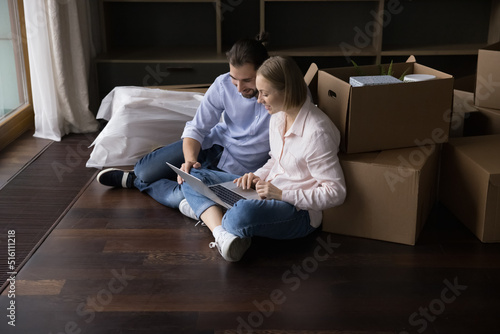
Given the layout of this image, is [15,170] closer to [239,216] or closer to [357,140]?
[239,216]

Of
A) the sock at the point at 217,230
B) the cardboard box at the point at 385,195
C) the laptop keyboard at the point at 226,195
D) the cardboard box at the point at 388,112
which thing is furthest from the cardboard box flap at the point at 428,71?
the sock at the point at 217,230

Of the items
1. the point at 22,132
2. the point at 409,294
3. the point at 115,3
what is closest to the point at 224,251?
the point at 409,294

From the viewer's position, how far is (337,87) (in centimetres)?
218

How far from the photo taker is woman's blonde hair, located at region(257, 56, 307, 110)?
1.96 meters

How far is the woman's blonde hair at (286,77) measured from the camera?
1959 mm

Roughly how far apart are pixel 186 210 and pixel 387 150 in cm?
77

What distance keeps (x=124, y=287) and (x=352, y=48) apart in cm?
231

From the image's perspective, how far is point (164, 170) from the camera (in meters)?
2.56

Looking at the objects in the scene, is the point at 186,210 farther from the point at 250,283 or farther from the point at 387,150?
the point at 387,150

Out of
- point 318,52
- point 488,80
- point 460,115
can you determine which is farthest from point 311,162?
point 318,52

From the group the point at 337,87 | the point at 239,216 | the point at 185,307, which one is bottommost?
the point at 185,307

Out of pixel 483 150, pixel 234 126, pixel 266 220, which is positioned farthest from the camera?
pixel 234 126

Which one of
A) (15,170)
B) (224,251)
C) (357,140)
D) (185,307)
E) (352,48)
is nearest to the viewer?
(185,307)

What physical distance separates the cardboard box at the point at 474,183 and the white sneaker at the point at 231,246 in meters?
0.81
